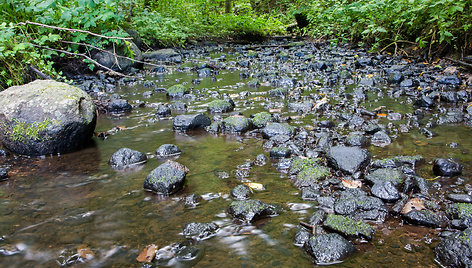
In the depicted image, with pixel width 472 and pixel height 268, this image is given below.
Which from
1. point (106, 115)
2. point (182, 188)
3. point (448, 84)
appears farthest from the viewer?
point (448, 84)

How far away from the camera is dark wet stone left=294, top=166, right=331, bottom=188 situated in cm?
333

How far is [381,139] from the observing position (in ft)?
14.5

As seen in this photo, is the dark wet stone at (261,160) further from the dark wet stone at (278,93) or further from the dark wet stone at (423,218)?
the dark wet stone at (278,93)

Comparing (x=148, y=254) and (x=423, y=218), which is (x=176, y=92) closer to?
(x=148, y=254)

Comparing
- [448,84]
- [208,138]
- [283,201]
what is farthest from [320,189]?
[448,84]

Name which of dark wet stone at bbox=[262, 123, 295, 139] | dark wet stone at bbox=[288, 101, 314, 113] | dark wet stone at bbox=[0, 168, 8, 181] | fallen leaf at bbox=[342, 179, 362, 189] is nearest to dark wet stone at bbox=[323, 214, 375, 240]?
fallen leaf at bbox=[342, 179, 362, 189]

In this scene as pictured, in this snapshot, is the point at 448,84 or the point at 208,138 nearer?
the point at 208,138

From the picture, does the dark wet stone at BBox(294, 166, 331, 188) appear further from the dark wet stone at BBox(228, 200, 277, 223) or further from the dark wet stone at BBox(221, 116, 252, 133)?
the dark wet stone at BBox(221, 116, 252, 133)

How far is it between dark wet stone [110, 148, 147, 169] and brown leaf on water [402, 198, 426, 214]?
9.19 feet

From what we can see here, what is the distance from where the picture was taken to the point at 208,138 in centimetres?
486

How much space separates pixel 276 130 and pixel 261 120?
56 cm

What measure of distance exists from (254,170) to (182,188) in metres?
0.84

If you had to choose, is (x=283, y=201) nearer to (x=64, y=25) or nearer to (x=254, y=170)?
(x=254, y=170)

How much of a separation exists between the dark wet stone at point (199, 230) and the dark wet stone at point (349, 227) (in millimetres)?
869
